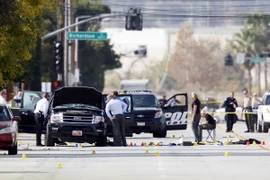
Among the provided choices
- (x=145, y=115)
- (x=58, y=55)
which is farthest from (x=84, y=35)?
(x=145, y=115)

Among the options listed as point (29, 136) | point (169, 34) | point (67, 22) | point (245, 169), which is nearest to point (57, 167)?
point (245, 169)

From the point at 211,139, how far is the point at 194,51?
9475 centimetres

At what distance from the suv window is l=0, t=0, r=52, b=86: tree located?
850cm

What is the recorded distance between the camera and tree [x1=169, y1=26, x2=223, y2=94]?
133 meters

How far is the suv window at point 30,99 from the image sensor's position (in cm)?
4376

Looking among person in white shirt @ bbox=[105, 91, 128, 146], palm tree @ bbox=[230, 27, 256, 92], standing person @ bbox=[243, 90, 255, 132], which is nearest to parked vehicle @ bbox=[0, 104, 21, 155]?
person in white shirt @ bbox=[105, 91, 128, 146]

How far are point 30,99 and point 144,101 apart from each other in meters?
5.17

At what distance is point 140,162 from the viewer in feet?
86.4

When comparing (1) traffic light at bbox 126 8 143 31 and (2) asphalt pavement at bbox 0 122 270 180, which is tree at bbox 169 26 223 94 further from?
(2) asphalt pavement at bbox 0 122 270 180

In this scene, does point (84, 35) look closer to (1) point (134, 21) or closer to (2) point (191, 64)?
(1) point (134, 21)

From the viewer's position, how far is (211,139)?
38344mm

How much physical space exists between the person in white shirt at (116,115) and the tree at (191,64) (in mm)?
98017

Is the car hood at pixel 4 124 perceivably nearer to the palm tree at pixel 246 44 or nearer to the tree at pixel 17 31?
the tree at pixel 17 31

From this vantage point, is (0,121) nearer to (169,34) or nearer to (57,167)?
(57,167)
